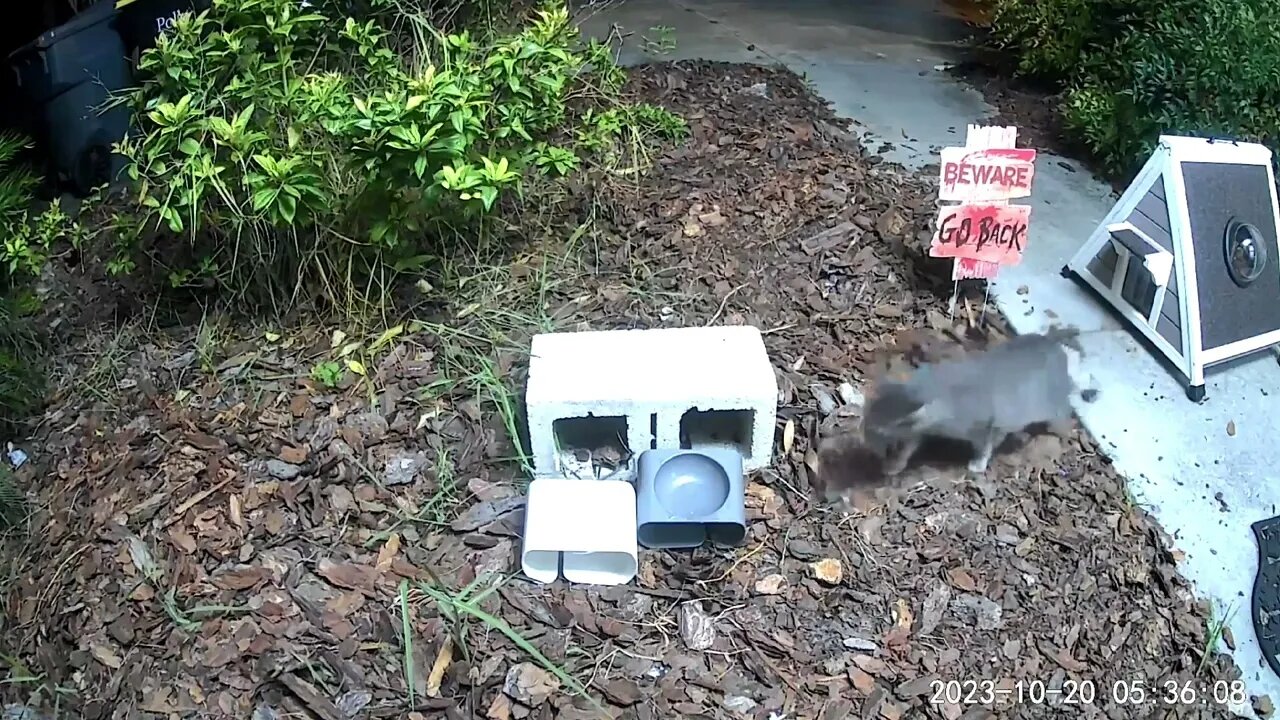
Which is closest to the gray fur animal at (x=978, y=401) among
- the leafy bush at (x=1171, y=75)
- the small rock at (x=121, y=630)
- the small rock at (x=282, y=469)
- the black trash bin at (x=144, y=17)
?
the leafy bush at (x=1171, y=75)

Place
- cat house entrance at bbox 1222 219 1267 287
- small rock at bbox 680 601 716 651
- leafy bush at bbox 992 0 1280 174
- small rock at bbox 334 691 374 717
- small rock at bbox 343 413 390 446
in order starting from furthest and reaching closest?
leafy bush at bbox 992 0 1280 174 < cat house entrance at bbox 1222 219 1267 287 < small rock at bbox 343 413 390 446 < small rock at bbox 680 601 716 651 < small rock at bbox 334 691 374 717

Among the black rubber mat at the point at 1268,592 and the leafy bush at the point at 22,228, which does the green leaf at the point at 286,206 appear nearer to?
the leafy bush at the point at 22,228

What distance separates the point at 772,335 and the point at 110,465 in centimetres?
170

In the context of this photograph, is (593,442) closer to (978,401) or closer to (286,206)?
(286,206)

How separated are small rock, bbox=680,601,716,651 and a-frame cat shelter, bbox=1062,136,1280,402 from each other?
1.51 metres

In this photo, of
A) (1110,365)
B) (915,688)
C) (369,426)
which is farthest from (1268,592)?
(369,426)

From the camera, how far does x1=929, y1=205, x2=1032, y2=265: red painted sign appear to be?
2508mm

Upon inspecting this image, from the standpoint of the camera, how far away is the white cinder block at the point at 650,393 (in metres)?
2.05

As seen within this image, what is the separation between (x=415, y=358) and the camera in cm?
250

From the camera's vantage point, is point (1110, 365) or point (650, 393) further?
point (1110, 365)

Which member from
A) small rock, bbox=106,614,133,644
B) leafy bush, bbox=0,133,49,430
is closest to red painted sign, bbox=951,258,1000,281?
small rock, bbox=106,614,133,644

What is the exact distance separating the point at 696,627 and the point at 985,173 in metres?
1.41

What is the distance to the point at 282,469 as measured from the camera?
2.22 m

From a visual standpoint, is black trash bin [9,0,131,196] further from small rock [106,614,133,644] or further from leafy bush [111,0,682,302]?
small rock [106,614,133,644]
